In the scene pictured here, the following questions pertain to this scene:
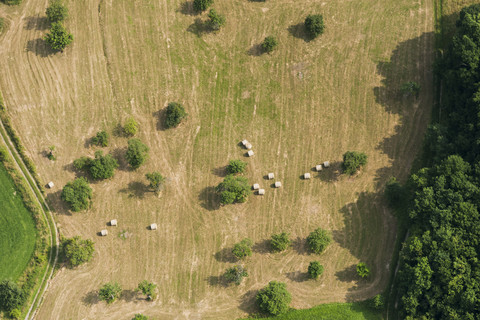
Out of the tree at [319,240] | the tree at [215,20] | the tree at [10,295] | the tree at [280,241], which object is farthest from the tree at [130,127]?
the tree at [319,240]

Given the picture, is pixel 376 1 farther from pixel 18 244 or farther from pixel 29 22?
pixel 18 244

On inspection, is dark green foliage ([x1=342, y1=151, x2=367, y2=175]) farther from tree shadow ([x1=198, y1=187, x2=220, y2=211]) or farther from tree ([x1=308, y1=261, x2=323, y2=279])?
tree shadow ([x1=198, y1=187, x2=220, y2=211])

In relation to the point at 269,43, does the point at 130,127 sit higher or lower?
lower

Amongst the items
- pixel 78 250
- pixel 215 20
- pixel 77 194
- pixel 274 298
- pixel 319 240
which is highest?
pixel 215 20

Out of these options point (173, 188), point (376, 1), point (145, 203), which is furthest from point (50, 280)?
point (376, 1)

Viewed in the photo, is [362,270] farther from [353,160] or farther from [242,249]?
[242,249]

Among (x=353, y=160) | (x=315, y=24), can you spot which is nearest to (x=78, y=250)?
(x=353, y=160)

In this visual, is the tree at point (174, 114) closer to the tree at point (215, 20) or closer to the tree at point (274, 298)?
the tree at point (215, 20)
